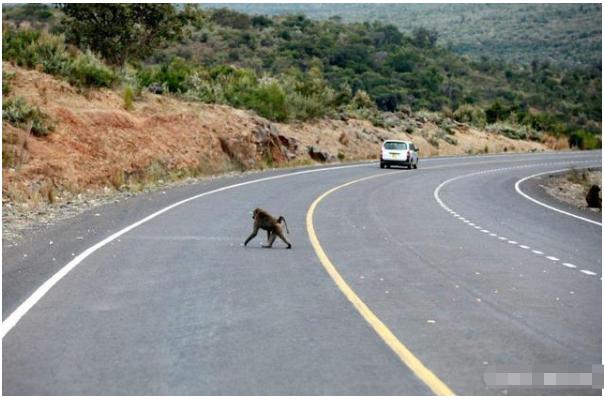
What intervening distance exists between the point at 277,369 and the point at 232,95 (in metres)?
46.5

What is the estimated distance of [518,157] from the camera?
67.3 m

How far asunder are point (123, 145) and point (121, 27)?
17889 mm

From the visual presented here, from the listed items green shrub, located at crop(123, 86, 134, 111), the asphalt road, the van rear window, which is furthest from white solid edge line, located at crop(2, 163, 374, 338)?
the van rear window

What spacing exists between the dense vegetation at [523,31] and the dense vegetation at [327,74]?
9769mm

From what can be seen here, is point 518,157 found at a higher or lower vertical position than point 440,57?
lower

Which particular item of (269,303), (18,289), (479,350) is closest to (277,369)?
(479,350)

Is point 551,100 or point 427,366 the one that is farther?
point 551,100

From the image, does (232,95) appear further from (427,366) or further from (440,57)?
(440,57)

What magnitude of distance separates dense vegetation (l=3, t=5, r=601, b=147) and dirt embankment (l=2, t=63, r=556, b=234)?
6.18 feet

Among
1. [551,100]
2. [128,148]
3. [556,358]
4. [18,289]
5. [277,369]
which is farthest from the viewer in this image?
[551,100]

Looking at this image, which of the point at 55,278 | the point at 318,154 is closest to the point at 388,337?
the point at 55,278

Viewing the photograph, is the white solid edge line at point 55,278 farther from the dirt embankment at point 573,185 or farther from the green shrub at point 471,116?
the green shrub at point 471,116

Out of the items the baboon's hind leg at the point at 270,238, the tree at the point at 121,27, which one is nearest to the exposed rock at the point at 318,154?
the tree at the point at 121,27

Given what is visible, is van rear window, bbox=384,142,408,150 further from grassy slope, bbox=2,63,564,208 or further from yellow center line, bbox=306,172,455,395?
yellow center line, bbox=306,172,455,395
